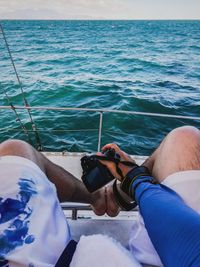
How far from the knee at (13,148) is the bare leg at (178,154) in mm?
596

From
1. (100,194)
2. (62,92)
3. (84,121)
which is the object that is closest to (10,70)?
(62,92)

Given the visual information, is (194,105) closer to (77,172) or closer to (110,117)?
(110,117)

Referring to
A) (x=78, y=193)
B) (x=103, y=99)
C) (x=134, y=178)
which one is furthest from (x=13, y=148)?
(x=103, y=99)

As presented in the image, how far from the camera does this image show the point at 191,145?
1226 millimetres

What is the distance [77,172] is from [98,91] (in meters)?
6.75

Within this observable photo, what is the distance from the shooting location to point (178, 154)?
121 centimetres

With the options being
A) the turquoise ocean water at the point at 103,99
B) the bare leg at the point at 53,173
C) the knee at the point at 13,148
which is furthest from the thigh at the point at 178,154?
the turquoise ocean water at the point at 103,99

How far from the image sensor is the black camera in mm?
1400

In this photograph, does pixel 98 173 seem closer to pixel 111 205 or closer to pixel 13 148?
pixel 111 205

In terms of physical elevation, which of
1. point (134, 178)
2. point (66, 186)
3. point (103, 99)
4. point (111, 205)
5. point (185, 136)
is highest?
point (185, 136)

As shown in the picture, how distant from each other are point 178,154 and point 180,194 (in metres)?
0.23

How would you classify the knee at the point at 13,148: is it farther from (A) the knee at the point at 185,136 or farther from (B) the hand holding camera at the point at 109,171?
(A) the knee at the point at 185,136

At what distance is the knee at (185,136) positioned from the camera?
4.07 ft

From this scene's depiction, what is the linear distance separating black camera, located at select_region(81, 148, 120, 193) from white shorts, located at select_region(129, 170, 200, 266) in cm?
33
